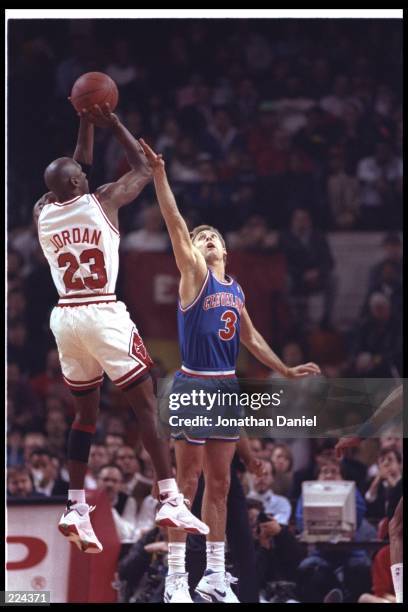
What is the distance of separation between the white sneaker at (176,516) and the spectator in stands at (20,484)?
6.83 feet

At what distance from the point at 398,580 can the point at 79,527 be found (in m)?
2.33

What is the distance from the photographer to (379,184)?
12.8 meters

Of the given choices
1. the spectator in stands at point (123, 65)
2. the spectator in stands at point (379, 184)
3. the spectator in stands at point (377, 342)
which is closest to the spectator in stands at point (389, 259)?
the spectator in stands at point (377, 342)

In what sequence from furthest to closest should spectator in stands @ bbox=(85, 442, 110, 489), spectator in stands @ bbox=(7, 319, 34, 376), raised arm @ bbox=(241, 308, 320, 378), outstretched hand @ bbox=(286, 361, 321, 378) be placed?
spectator in stands @ bbox=(7, 319, 34, 376) < spectator in stands @ bbox=(85, 442, 110, 489) < outstretched hand @ bbox=(286, 361, 321, 378) < raised arm @ bbox=(241, 308, 320, 378)

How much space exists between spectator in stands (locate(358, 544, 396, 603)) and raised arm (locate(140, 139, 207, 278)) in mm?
2743

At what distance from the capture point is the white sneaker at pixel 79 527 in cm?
723

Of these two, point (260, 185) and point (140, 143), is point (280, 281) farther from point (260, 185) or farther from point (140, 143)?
point (140, 143)

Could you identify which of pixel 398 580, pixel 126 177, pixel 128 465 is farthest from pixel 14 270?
pixel 398 580

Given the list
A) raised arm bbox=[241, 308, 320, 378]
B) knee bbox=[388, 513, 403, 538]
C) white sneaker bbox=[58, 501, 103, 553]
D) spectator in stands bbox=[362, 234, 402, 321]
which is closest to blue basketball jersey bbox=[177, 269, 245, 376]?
raised arm bbox=[241, 308, 320, 378]

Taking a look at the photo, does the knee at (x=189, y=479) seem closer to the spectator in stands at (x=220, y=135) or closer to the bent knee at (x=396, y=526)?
the bent knee at (x=396, y=526)

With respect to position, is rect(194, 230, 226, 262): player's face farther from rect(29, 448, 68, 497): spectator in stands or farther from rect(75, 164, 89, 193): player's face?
rect(29, 448, 68, 497): spectator in stands

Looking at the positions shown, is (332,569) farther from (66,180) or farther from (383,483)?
(66,180)

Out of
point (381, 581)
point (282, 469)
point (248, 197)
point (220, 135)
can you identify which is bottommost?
point (381, 581)

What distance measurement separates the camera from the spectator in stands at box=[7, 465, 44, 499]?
893 cm
